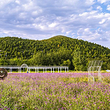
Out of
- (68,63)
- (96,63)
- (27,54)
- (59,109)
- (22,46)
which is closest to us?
(59,109)

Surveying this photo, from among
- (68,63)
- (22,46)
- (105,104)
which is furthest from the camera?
(22,46)

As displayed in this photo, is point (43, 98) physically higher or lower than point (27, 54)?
lower

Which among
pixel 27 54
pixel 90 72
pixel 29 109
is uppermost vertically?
pixel 27 54

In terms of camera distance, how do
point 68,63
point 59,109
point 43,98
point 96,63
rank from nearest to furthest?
point 59,109 → point 43,98 → point 96,63 → point 68,63

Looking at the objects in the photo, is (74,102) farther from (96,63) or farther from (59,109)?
(96,63)

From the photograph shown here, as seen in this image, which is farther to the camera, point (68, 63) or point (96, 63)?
point (68, 63)

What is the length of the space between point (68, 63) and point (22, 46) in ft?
79.1

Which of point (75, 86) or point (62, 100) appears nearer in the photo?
point (62, 100)

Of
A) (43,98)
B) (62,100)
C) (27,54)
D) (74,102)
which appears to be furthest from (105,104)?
(27,54)

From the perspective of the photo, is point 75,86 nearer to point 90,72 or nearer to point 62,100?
point 62,100

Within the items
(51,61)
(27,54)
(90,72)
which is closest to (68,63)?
(51,61)

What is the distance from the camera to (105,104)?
3305mm

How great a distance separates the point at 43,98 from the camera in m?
3.52

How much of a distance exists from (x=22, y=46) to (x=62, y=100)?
5336 centimetres
